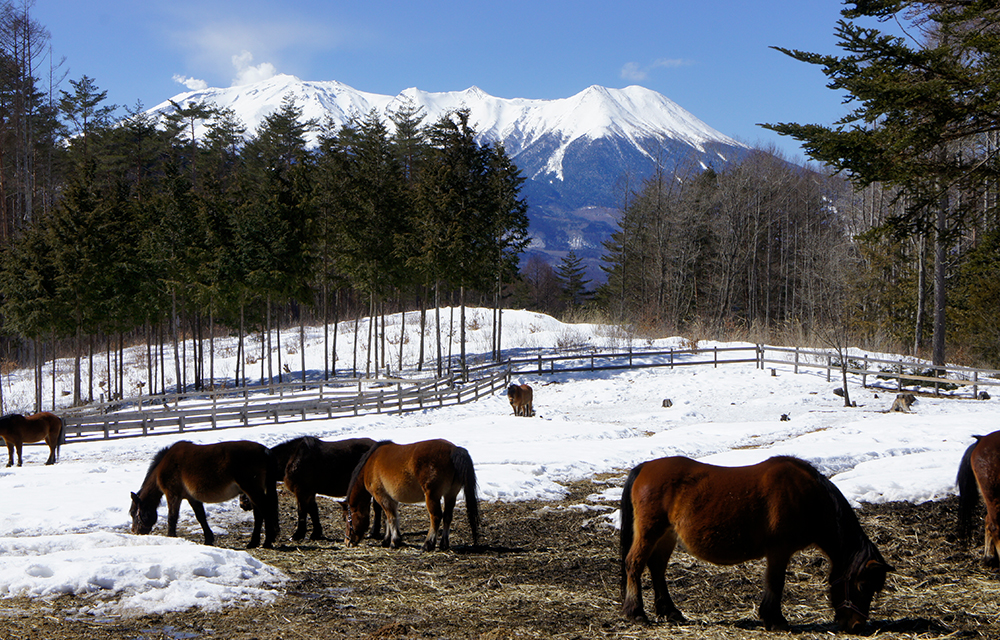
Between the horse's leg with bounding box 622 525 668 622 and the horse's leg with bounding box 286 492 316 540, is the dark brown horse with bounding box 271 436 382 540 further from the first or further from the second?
the horse's leg with bounding box 622 525 668 622

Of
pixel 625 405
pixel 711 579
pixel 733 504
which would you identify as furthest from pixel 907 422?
pixel 733 504

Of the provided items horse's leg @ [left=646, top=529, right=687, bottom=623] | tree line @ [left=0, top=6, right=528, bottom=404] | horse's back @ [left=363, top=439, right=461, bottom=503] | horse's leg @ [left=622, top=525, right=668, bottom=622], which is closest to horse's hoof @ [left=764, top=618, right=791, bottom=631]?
horse's leg @ [left=646, top=529, right=687, bottom=623]

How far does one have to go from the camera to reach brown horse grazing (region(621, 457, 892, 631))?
473 cm

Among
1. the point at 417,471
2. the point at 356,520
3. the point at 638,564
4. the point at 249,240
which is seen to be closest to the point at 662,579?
the point at 638,564

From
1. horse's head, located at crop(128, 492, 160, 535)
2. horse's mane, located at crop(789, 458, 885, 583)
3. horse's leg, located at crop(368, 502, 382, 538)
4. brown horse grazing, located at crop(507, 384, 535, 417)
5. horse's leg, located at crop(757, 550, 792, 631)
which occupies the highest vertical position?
horse's mane, located at crop(789, 458, 885, 583)

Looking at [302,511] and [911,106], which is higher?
[911,106]

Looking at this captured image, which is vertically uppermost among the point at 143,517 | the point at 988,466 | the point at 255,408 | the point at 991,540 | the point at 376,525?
the point at 988,466

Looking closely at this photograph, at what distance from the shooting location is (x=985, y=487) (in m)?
6.25

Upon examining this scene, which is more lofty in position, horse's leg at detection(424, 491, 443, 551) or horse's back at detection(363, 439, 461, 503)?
horse's back at detection(363, 439, 461, 503)

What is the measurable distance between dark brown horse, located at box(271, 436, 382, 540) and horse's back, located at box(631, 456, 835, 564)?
4578mm

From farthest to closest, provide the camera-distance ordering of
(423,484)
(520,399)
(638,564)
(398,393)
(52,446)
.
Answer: (398,393) → (520,399) → (52,446) → (423,484) → (638,564)

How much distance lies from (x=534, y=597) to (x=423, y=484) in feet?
7.03

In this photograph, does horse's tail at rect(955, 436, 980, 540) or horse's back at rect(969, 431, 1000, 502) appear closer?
horse's back at rect(969, 431, 1000, 502)

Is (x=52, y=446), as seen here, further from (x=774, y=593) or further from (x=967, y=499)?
(x=967, y=499)
